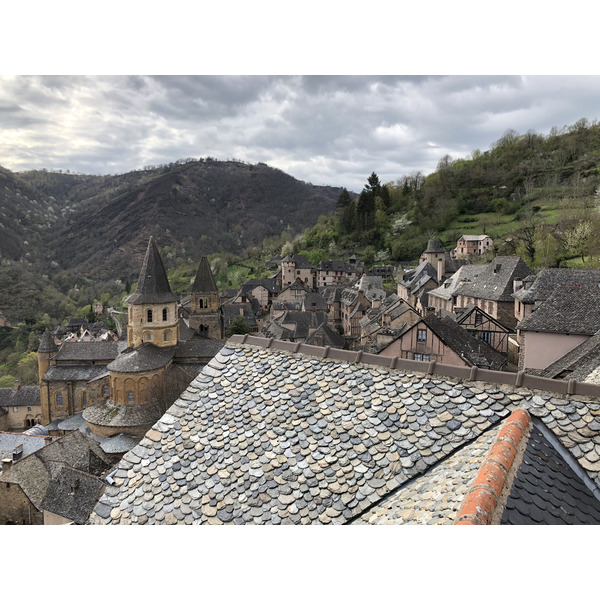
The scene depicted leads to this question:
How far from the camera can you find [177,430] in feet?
20.0

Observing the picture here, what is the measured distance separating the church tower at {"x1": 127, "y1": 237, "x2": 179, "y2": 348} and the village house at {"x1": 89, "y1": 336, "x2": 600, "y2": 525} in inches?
941

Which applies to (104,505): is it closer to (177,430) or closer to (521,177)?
(177,430)

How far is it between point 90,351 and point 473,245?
53.2m

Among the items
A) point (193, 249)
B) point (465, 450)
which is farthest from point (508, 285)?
point (193, 249)

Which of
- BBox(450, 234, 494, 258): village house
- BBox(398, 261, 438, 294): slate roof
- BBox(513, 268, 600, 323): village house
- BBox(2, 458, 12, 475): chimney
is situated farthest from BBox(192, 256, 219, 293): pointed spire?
BBox(450, 234, 494, 258): village house

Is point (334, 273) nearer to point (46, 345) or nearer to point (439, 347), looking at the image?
point (46, 345)

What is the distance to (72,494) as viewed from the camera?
1733cm

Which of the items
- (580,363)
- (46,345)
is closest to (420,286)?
(580,363)

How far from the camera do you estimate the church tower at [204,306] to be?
38.6 meters

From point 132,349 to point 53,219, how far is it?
148332mm

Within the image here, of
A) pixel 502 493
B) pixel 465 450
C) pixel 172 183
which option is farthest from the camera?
pixel 172 183

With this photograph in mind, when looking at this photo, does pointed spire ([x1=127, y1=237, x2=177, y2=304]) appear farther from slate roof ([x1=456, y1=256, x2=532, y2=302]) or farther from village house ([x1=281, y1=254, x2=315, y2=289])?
village house ([x1=281, y1=254, x2=315, y2=289])

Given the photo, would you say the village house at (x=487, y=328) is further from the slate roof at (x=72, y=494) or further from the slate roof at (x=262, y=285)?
the slate roof at (x=262, y=285)

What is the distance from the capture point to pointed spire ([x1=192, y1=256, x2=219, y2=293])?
3831 centimetres
